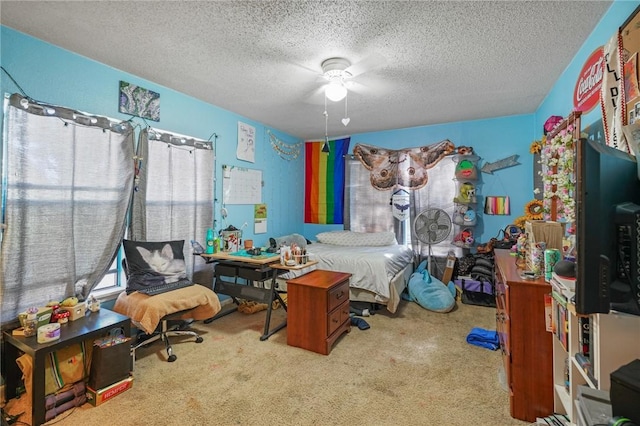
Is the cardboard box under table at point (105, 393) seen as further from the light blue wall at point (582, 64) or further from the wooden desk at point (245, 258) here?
the light blue wall at point (582, 64)

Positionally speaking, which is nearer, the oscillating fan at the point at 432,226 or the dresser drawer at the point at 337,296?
the dresser drawer at the point at 337,296

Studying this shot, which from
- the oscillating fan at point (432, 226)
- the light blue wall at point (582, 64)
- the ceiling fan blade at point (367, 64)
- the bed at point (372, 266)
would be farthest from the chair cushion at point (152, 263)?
the light blue wall at point (582, 64)

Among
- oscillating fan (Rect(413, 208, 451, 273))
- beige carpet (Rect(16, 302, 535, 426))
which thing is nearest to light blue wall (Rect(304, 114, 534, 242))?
oscillating fan (Rect(413, 208, 451, 273))

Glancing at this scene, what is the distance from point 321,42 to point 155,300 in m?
2.38

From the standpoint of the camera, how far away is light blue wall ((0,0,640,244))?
2.16m

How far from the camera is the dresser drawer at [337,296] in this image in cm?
263

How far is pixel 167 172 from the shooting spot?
122 inches

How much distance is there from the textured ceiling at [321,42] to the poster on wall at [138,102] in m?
0.16

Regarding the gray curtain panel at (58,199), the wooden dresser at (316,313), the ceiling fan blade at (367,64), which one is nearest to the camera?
the gray curtain panel at (58,199)

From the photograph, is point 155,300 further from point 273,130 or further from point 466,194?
point 466,194

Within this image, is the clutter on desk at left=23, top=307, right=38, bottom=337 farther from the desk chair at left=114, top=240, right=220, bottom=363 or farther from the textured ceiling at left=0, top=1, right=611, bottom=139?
the textured ceiling at left=0, top=1, right=611, bottom=139

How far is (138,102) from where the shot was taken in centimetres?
288

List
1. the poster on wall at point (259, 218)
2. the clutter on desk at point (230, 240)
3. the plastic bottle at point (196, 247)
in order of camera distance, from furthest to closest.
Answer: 1. the poster on wall at point (259, 218)
2. the clutter on desk at point (230, 240)
3. the plastic bottle at point (196, 247)

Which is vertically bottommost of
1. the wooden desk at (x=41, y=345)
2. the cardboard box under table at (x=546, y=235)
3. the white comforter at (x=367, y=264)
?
the wooden desk at (x=41, y=345)
